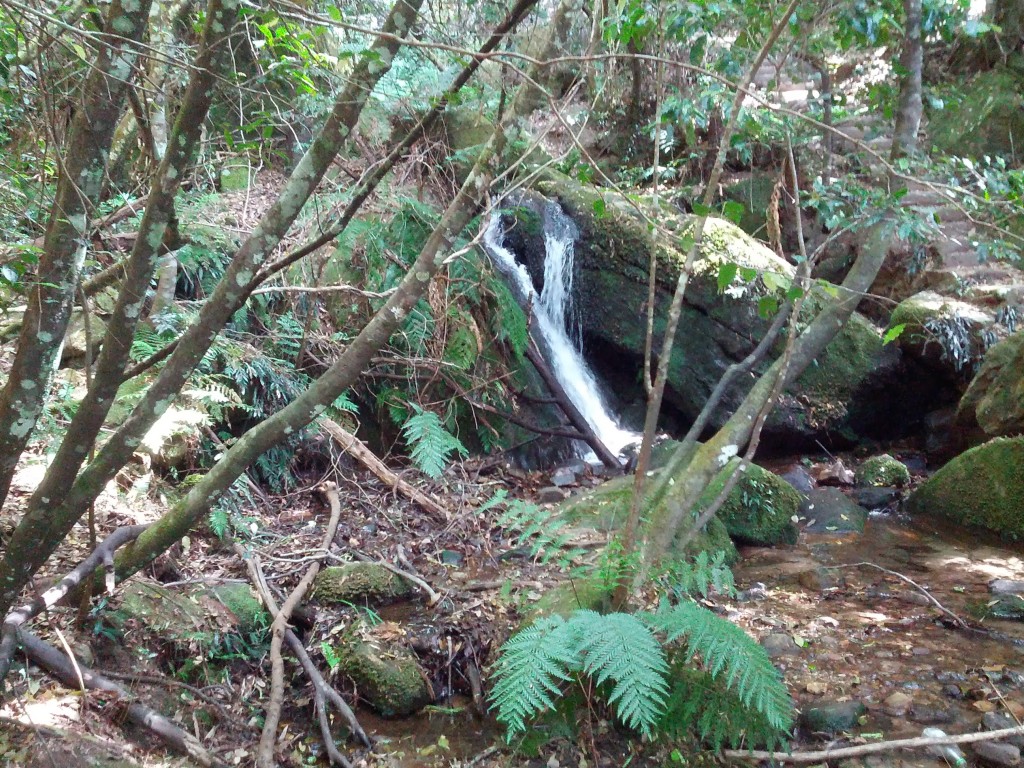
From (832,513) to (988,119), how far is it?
802 cm

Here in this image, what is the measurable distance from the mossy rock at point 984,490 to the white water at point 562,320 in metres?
3.01

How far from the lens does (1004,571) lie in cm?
531

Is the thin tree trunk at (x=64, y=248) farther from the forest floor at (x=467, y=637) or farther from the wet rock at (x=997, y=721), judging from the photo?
the wet rock at (x=997, y=721)

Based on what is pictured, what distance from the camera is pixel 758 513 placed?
236 inches

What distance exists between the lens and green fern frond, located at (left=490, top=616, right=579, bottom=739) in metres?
2.84

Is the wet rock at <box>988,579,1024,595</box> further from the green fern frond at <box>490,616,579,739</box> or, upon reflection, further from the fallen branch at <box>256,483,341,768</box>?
the fallen branch at <box>256,483,341,768</box>

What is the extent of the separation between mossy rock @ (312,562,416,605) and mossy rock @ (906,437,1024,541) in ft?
16.4

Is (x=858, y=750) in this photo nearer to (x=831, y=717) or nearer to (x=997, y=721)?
(x=831, y=717)

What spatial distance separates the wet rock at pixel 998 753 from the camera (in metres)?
3.06

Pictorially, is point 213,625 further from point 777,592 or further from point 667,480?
point 777,592

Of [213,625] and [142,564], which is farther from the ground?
[142,564]

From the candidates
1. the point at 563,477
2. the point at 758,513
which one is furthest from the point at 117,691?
the point at 758,513

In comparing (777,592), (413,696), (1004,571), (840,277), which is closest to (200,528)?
(413,696)

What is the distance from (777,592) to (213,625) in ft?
11.8
